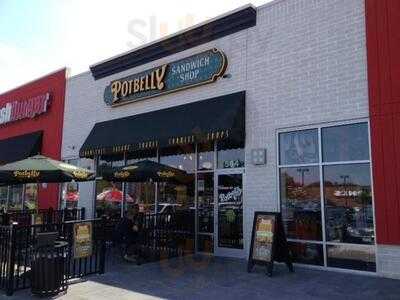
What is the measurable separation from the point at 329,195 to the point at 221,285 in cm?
357

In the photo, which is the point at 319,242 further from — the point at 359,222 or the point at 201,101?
the point at 201,101

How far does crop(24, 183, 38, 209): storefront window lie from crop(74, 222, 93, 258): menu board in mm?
12327

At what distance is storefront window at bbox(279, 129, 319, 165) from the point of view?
1071cm

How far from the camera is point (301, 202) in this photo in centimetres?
1082

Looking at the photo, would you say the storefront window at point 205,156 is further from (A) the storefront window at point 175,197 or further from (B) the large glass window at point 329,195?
(B) the large glass window at point 329,195

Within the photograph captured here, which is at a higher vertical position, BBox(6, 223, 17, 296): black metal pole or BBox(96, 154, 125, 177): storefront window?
BBox(96, 154, 125, 177): storefront window

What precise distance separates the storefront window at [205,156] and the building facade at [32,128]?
339 inches

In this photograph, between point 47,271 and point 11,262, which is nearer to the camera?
point 47,271

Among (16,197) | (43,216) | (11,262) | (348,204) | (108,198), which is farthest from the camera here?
(16,197)

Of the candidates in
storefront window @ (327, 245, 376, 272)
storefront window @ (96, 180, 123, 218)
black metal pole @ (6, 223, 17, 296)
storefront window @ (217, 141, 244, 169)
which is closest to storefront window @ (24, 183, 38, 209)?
storefront window @ (96, 180, 123, 218)

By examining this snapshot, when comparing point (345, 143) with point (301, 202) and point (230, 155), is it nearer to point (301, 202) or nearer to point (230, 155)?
point (301, 202)

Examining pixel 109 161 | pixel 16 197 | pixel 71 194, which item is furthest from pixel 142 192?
pixel 16 197

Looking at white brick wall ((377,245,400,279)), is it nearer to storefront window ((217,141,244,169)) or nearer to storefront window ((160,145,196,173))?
storefront window ((217,141,244,169))

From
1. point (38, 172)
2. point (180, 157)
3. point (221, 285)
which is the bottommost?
point (221, 285)
